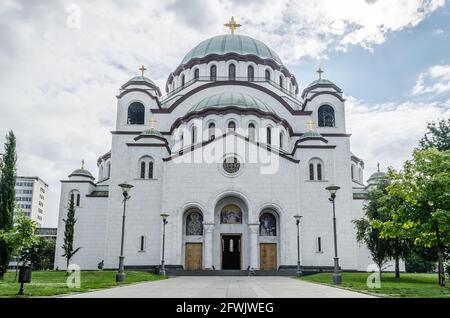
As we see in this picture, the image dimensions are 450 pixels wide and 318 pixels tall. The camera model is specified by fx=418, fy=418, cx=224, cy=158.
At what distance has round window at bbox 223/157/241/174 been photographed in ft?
110

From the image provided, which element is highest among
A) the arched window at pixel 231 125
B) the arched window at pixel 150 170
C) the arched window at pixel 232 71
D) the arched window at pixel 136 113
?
the arched window at pixel 232 71

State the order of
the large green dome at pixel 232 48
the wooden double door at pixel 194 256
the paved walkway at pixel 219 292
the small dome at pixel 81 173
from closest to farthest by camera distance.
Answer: the paved walkway at pixel 219 292 → the wooden double door at pixel 194 256 → the small dome at pixel 81 173 → the large green dome at pixel 232 48

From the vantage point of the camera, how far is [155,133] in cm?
3669

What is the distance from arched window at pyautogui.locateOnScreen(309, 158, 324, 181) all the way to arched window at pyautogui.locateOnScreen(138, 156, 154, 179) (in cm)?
1357

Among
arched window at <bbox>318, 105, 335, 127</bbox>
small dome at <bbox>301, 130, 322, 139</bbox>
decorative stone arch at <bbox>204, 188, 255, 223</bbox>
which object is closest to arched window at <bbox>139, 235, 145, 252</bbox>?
decorative stone arch at <bbox>204, 188, 255, 223</bbox>

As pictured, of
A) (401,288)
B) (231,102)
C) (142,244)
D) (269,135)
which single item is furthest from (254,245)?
(401,288)

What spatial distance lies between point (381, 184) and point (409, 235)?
7.86 meters

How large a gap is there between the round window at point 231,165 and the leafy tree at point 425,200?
14.8 meters

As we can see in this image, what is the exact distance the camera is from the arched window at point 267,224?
33625 mm

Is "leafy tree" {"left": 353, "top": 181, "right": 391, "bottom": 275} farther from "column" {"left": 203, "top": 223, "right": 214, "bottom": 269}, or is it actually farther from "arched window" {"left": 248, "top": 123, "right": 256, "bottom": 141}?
"arched window" {"left": 248, "top": 123, "right": 256, "bottom": 141}

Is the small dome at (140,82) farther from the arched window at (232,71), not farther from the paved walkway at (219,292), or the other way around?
the paved walkway at (219,292)

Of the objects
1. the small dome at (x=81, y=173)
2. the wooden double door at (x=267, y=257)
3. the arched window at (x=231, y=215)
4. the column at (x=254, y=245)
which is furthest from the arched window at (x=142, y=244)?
the small dome at (x=81, y=173)

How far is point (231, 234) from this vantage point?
33.3 metres
